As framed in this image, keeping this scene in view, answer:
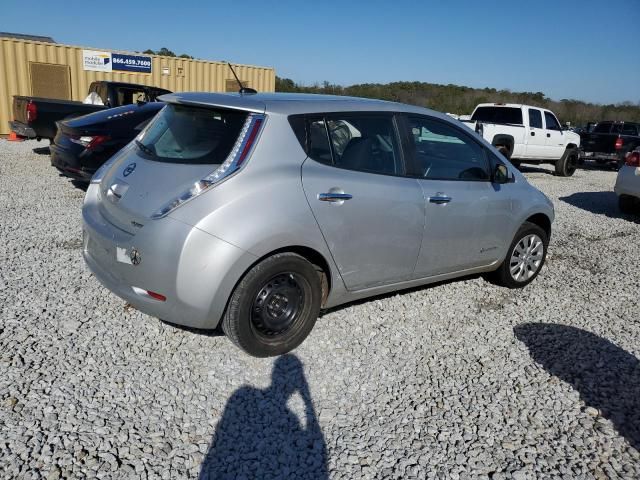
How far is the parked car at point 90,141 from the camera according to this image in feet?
23.5

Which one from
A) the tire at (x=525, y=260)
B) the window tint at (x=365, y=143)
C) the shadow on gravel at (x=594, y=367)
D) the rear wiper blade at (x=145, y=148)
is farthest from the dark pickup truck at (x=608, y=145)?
the rear wiper blade at (x=145, y=148)

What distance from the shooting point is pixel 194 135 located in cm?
335

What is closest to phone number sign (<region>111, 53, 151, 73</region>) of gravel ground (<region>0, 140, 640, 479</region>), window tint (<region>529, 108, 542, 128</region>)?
window tint (<region>529, 108, 542, 128</region>)

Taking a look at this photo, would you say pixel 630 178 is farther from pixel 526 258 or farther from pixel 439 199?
pixel 439 199

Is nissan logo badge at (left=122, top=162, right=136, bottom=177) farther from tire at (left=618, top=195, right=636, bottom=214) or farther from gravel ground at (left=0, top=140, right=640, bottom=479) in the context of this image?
tire at (left=618, top=195, right=636, bottom=214)

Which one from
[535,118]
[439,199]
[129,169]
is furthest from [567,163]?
[129,169]

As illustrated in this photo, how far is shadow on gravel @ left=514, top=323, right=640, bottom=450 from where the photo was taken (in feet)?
10.2

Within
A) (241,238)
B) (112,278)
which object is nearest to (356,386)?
(241,238)

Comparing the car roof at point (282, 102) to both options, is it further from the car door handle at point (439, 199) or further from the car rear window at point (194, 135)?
the car door handle at point (439, 199)

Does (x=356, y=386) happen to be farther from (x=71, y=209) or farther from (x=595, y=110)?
(x=595, y=110)

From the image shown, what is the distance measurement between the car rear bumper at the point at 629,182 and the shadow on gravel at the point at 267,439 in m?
7.77

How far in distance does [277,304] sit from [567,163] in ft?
46.5

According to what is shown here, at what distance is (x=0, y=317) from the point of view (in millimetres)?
3727

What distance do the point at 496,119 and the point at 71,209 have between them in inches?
442
